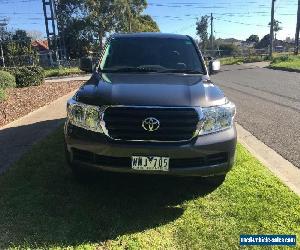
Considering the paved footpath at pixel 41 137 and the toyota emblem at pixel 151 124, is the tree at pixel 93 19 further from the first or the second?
the toyota emblem at pixel 151 124

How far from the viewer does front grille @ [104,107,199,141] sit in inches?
165

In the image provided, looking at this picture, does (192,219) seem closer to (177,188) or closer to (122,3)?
(177,188)

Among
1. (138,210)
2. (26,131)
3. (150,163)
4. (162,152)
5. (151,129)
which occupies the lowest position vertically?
(26,131)

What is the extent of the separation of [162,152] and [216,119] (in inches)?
26.4

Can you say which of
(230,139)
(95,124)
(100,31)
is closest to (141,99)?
(95,124)

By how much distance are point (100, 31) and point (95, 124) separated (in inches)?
2235

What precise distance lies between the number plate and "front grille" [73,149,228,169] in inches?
2.2

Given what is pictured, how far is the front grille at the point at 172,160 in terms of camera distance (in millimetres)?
4242

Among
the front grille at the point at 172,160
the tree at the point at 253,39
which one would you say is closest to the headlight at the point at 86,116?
the front grille at the point at 172,160

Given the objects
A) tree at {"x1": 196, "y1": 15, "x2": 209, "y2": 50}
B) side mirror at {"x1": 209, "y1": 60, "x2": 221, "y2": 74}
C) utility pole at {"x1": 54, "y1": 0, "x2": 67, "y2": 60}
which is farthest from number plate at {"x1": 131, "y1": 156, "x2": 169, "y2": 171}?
tree at {"x1": 196, "y1": 15, "x2": 209, "y2": 50}

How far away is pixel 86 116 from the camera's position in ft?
14.3

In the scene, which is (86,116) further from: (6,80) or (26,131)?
(6,80)

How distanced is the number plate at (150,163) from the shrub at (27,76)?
1615 centimetres

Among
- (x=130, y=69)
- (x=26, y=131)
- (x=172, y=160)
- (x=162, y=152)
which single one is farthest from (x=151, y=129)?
(x=26, y=131)
